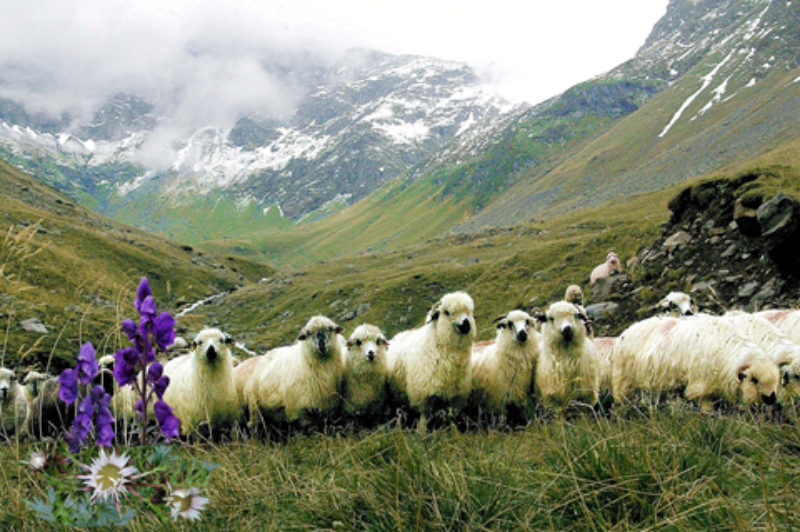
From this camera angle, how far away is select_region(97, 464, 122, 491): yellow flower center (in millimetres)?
2391

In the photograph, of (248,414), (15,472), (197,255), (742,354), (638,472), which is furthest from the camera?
(197,255)

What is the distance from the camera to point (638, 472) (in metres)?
3.04

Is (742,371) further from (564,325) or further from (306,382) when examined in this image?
(306,382)

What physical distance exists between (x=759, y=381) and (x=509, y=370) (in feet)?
13.4

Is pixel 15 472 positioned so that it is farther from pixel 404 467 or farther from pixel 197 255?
pixel 197 255

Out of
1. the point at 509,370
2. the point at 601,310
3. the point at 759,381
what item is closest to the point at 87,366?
the point at 509,370

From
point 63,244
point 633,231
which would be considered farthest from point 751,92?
point 63,244

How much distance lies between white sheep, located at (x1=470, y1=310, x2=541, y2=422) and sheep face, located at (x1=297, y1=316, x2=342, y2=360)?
303 cm

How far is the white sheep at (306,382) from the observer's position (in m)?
9.34

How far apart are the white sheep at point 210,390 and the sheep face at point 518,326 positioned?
564 cm

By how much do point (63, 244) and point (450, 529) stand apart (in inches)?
2909

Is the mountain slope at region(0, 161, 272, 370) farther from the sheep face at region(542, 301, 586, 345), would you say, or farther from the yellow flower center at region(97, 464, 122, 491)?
the yellow flower center at region(97, 464, 122, 491)

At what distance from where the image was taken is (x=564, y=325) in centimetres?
933

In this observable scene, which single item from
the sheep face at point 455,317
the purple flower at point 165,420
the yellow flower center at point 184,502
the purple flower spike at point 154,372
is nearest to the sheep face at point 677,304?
the sheep face at point 455,317
